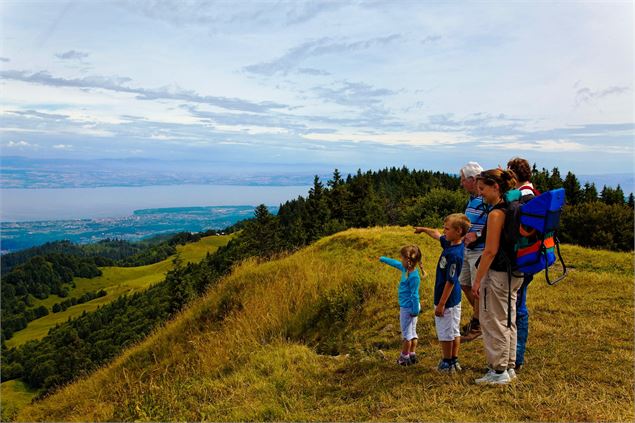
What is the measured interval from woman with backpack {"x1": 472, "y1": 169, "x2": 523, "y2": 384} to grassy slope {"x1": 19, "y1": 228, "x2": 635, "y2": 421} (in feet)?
0.96

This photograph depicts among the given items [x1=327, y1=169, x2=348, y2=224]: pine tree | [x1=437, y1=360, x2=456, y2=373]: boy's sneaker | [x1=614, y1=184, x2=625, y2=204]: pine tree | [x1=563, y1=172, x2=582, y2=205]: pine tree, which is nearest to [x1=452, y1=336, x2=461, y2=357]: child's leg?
[x1=437, y1=360, x2=456, y2=373]: boy's sneaker

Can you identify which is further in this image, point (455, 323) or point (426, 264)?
point (426, 264)

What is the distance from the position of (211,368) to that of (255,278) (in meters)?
4.88

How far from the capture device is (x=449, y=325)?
5.01m

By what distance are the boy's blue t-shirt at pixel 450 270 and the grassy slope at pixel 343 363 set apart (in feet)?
2.90

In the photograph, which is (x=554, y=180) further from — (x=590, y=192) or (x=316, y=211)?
(x=316, y=211)

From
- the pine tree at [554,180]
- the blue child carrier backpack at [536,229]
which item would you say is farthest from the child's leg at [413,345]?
the pine tree at [554,180]

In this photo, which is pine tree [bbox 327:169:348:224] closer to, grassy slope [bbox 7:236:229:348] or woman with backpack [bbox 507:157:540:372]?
woman with backpack [bbox 507:157:540:372]

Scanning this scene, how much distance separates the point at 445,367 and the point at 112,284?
533 ft

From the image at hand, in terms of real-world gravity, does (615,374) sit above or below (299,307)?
above

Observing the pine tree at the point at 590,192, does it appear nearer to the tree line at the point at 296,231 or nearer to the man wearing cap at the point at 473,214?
the tree line at the point at 296,231

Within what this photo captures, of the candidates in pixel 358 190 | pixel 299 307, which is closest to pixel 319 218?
pixel 358 190

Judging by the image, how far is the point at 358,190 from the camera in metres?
58.2

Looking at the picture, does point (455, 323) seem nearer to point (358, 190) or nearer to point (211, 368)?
point (211, 368)
